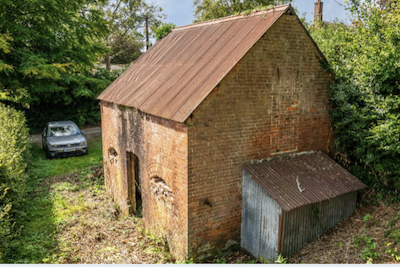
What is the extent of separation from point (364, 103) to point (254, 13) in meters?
3.47

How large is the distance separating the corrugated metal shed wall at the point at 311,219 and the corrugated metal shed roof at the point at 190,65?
308 cm

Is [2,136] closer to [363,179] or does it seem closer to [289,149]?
[289,149]

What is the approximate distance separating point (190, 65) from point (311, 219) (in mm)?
4602

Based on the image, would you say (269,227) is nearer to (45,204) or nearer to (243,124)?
(243,124)

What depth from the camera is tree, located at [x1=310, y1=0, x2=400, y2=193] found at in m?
6.86

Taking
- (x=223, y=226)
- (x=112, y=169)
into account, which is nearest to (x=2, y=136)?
(x=112, y=169)

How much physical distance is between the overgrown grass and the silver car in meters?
0.37

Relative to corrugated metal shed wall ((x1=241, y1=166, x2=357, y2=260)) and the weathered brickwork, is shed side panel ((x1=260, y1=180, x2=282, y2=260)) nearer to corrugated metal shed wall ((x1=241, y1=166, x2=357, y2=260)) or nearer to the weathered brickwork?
corrugated metal shed wall ((x1=241, y1=166, x2=357, y2=260))

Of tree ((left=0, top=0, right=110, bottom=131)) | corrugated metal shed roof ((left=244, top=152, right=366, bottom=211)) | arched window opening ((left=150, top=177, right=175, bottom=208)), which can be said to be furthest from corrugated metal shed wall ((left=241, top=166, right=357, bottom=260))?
tree ((left=0, top=0, right=110, bottom=131))

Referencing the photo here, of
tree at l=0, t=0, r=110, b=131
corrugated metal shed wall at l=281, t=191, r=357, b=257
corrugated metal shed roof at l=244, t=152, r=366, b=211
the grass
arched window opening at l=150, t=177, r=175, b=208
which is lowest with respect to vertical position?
the grass

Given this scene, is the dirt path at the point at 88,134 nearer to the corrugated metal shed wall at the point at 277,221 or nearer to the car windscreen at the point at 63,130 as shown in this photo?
the car windscreen at the point at 63,130

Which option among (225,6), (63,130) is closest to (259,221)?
(63,130)

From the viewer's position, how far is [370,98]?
7262 millimetres

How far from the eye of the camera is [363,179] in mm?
7891
